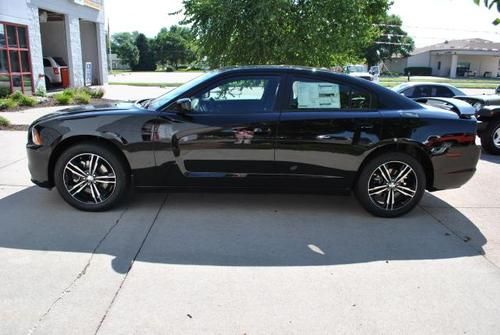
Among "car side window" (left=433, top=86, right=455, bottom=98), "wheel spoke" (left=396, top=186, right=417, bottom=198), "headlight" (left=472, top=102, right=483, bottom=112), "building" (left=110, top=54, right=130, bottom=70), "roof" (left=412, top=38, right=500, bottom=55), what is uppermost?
"roof" (left=412, top=38, right=500, bottom=55)

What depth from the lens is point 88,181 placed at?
4734mm

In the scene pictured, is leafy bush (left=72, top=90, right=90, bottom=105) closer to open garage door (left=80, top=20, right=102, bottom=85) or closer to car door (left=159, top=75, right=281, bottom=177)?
open garage door (left=80, top=20, right=102, bottom=85)

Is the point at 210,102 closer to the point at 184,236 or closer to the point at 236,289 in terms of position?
the point at 184,236

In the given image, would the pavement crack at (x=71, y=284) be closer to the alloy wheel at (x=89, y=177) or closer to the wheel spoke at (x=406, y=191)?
the alloy wheel at (x=89, y=177)

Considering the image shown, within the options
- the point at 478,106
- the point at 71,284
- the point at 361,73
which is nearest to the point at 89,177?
the point at 71,284

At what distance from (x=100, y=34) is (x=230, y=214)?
24394mm

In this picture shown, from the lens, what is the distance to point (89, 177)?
4.73 m

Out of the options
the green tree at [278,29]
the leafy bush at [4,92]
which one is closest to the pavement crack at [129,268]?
the green tree at [278,29]

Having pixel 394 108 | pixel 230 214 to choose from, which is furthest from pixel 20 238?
pixel 394 108

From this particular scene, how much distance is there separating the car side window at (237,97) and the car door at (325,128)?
21cm

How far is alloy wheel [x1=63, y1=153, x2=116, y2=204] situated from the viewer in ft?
15.5

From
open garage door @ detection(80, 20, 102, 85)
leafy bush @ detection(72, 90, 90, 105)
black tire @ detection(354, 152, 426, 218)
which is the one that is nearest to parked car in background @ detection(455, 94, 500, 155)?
black tire @ detection(354, 152, 426, 218)

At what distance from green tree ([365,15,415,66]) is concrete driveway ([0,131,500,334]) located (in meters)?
68.9

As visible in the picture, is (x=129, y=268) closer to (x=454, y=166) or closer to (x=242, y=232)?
(x=242, y=232)
